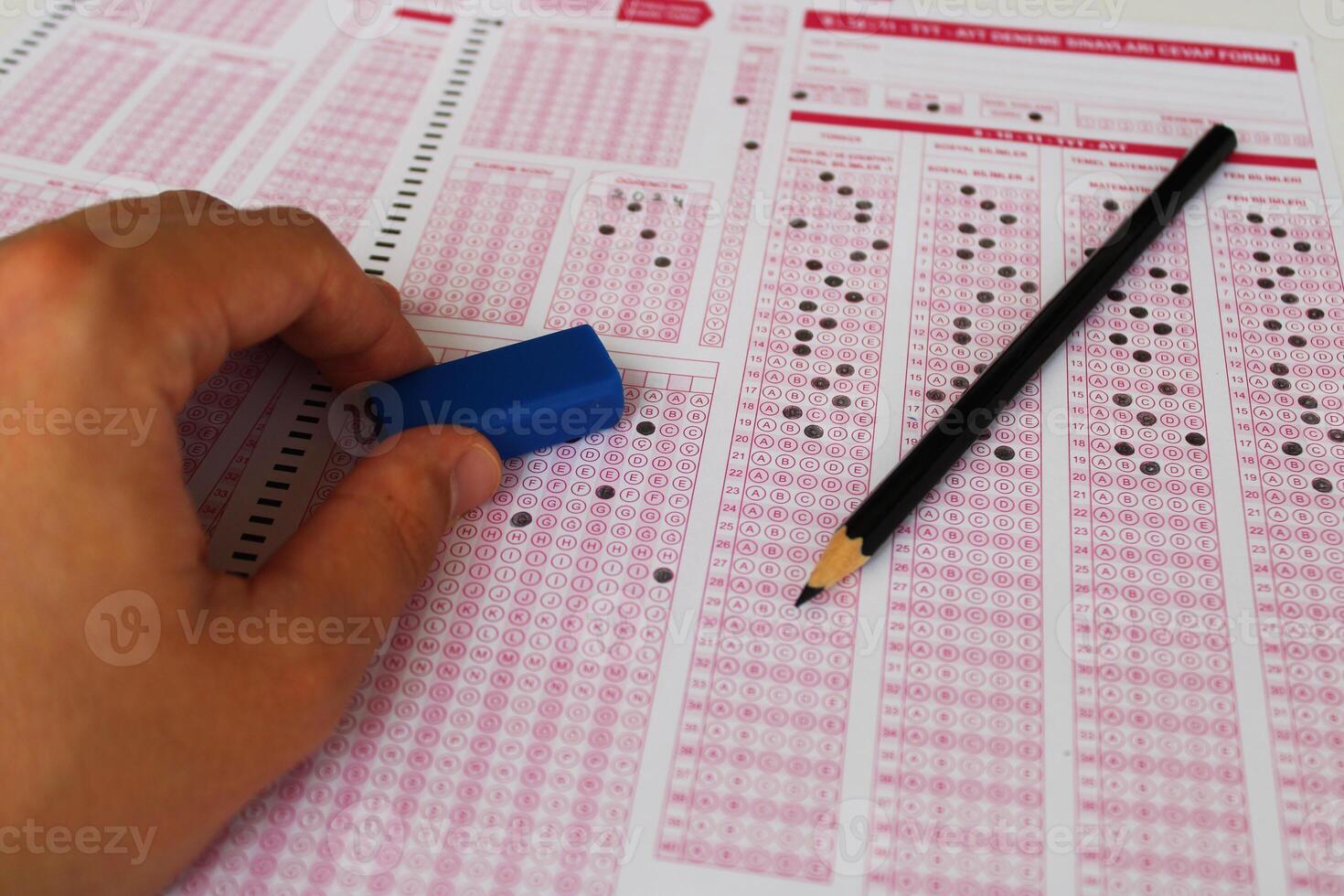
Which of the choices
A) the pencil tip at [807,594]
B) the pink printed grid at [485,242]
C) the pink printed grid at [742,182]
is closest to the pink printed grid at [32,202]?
the pink printed grid at [485,242]

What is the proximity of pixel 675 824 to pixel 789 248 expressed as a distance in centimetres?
42

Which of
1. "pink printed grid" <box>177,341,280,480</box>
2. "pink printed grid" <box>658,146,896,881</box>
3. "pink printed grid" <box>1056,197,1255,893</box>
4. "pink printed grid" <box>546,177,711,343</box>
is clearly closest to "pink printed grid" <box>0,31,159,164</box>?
"pink printed grid" <box>177,341,280,480</box>

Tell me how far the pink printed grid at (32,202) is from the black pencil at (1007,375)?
622 millimetres

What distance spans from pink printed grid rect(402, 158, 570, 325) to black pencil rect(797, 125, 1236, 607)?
28 cm

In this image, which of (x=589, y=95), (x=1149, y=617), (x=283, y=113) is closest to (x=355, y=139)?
(x=283, y=113)

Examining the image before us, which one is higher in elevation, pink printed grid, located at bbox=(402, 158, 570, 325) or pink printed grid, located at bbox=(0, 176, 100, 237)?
pink printed grid, located at bbox=(402, 158, 570, 325)

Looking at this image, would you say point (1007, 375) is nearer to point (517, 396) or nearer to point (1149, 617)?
point (1149, 617)

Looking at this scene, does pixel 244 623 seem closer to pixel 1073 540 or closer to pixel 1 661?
pixel 1 661

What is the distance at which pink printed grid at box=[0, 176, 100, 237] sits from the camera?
0.78 meters

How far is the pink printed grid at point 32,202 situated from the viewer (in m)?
0.78

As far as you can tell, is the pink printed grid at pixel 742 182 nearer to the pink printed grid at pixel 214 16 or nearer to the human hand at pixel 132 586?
the human hand at pixel 132 586

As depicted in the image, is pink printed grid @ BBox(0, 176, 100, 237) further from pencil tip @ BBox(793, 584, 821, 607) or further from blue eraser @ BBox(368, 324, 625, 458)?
pencil tip @ BBox(793, 584, 821, 607)

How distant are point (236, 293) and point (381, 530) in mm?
141

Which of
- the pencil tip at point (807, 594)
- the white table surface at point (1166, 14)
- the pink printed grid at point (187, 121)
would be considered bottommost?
the pink printed grid at point (187, 121)
